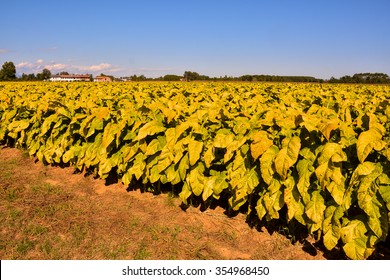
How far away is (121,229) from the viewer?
11.3 feet

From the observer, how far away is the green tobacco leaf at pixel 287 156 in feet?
8.77

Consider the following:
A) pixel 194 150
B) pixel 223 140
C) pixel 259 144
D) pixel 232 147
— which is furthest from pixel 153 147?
pixel 259 144

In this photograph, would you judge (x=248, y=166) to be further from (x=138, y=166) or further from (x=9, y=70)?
(x=9, y=70)

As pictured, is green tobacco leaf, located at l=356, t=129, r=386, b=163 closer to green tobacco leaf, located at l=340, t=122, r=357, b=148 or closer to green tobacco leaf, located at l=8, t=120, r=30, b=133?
green tobacco leaf, located at l=340, t=122, r=357, b=148

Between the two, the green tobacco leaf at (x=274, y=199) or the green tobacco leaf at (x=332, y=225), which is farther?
the green tobacco leaf at (x=274, y=199)

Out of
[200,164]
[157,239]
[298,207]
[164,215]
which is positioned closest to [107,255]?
[157,239]

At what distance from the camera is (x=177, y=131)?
3.39m

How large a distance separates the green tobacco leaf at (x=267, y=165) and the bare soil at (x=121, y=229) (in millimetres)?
801

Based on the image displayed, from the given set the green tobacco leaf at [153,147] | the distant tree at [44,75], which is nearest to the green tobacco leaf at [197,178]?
the green tobacco leaf at [153,147]

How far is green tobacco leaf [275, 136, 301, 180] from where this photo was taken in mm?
2672

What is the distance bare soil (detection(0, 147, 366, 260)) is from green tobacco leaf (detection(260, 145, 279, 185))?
0.80m

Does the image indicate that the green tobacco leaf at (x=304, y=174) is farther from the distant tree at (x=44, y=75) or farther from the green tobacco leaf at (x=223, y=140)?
the distant tree at (x=44, y=75)

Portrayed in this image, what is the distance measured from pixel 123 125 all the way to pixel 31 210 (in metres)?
1.50

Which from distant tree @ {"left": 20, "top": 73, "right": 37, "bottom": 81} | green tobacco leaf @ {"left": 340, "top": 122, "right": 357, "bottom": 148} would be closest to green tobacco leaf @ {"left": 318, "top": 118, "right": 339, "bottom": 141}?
green tobacco leaf @ {"left": 340, "top": 122, "right": 357, "bottom": 148}
